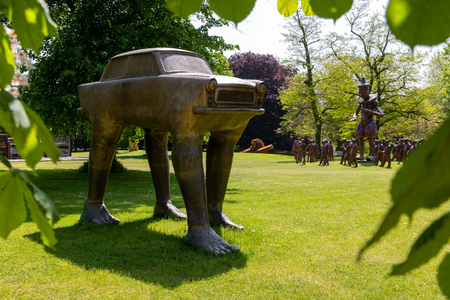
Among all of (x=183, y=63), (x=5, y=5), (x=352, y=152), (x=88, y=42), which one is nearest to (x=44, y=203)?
(x=5, y=5)

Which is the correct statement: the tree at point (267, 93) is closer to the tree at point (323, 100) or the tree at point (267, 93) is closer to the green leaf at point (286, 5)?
the tree at point (323, 100)

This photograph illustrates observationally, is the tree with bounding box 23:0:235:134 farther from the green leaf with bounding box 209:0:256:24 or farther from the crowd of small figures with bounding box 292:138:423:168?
the green leaf with bounding box 209:0:256:24

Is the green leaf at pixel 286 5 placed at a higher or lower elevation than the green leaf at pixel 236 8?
higher

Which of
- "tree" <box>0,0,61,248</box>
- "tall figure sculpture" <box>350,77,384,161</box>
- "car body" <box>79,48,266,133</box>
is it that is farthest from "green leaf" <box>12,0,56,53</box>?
"tall figure sculpture" <box>350,77,384,161</box>

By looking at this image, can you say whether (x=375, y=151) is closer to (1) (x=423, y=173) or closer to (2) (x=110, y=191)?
(2) (x=110, y=191)

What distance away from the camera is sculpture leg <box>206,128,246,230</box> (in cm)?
536

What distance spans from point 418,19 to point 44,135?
0.63 m

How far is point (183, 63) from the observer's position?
4.96 meters

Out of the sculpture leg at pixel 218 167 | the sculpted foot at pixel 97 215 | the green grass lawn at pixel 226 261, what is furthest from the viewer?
the sculpted foot at pixel 97 215

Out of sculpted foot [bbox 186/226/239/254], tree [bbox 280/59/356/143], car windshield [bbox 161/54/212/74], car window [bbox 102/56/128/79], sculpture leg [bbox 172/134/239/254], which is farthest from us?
tree [bbox 280/59/356/143]

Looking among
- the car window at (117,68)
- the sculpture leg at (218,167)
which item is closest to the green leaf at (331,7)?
the sculpture leg at (218,167)

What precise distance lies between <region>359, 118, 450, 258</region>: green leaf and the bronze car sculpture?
12.9ft

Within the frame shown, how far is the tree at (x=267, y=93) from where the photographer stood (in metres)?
40.2

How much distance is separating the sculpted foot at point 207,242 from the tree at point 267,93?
34196 millimetres
